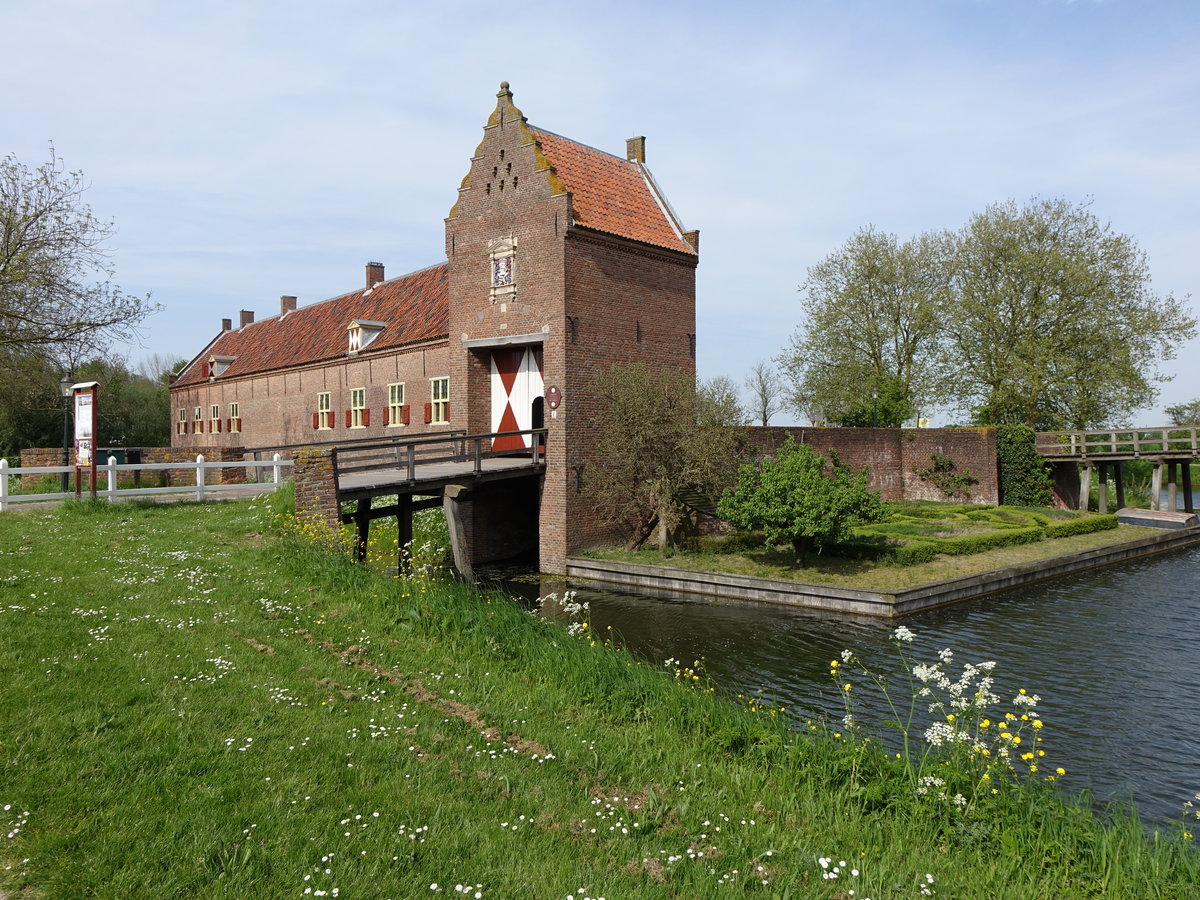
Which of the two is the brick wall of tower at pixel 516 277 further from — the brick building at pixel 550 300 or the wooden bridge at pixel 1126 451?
the wooden bridge at pixel 1126 451

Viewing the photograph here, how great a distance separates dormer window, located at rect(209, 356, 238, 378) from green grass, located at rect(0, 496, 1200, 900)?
3338cm

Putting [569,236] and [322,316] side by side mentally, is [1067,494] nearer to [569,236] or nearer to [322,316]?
[569,236]

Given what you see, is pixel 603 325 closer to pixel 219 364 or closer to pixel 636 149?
pixel 636 149

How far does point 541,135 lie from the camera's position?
19.3m

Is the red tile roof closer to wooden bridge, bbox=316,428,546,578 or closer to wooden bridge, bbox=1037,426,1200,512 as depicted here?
wooden bridge, bbox=316,428,546,578

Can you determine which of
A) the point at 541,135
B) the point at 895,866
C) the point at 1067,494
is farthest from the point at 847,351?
the point at 895,866

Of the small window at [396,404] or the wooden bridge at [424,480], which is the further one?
the small window at [396,404]

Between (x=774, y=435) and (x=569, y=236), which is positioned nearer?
(x=569, y=236)

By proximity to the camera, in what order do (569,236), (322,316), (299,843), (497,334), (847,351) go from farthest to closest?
(847,351), (322,316), (497,334), (569,236), (299,843)

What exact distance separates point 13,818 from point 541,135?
1817 cm

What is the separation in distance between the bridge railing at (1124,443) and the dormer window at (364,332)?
78.9 feet

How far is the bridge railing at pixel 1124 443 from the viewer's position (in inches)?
1024

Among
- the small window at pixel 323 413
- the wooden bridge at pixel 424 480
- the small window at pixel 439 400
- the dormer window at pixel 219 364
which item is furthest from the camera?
the dormer window at pixel 219 364

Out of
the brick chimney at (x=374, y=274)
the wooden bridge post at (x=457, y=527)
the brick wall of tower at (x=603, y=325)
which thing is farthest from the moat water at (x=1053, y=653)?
the brick chimney at (x=374, y=274)
